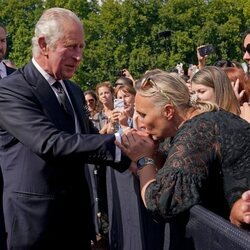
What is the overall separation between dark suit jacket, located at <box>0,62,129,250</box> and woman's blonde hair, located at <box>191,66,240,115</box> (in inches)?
38.3

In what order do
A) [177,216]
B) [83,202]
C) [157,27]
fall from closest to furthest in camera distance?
[177,216], [83,202], [157,27]

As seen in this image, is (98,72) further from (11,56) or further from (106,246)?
(106,246)

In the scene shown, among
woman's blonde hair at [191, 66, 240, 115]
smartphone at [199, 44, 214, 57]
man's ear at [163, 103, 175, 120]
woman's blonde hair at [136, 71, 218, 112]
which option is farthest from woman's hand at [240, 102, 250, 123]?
smartphone at [199, 44, 214, 57]

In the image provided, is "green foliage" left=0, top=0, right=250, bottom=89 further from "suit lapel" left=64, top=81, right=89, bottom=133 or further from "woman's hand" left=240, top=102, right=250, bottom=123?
"suit lapel" left=64, top=81, right=89, bottom=133

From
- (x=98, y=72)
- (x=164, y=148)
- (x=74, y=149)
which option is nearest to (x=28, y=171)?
(x=74, y=149)

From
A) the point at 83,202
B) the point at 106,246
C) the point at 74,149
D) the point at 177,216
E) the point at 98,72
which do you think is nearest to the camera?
the point at 177,216

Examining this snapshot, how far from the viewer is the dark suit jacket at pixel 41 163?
3.39m

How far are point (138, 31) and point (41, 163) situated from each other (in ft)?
196

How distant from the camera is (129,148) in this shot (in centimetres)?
342

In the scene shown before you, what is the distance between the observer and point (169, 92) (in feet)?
10.7

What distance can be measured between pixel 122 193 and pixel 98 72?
5392 centimetres

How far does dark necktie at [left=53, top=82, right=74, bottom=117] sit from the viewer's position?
363cm


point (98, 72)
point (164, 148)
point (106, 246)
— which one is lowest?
point (98, 72)

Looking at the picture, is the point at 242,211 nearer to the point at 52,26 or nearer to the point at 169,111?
the point at 169,111
